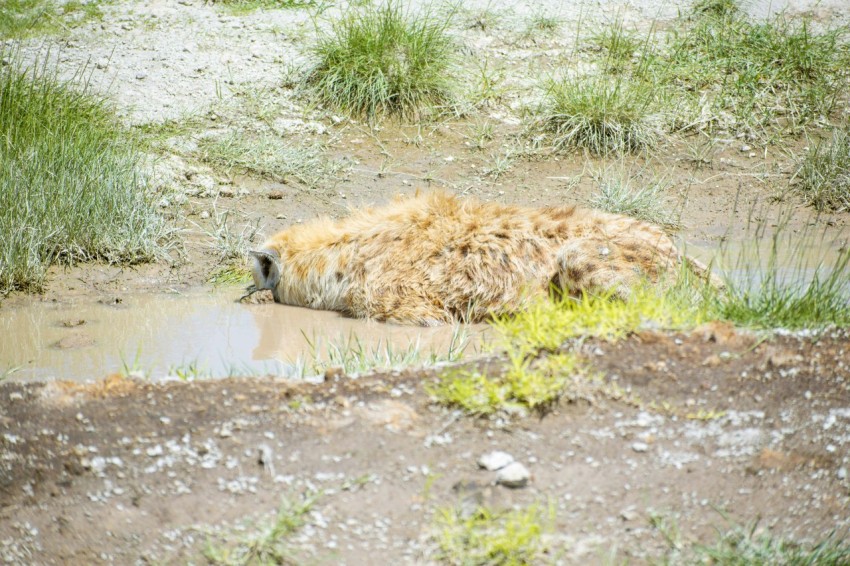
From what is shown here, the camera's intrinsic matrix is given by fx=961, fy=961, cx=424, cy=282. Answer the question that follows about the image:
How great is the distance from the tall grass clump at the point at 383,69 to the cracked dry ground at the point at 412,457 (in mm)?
6084

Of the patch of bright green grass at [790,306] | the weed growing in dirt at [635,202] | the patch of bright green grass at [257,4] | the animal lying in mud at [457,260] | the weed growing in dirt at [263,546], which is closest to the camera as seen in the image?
the weed growing in dirt at [263,546]

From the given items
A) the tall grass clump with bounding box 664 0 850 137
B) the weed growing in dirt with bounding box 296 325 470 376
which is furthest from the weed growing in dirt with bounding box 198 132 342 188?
the tall grass clump with bounding box 664 0 850 137

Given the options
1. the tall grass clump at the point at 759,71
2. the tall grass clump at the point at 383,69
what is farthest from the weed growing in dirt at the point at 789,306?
the tall grass clump at the point at 383,69

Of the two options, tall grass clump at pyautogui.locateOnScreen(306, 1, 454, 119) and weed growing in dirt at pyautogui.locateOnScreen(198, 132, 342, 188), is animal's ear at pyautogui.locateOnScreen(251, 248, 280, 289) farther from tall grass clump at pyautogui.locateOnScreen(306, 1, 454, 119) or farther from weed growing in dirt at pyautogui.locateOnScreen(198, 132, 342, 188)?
tall grass clump at pyautogui.locateOnScreen(306, 1, 454, 119)

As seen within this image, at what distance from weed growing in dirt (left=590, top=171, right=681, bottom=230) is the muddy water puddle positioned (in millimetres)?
2533

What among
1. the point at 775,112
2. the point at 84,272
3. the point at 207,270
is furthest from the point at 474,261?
the point at 775,112

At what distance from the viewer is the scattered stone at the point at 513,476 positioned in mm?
3385

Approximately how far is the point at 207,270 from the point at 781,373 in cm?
470

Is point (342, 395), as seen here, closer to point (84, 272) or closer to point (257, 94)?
point (84, 272)

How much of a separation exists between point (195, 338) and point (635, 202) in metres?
4.03

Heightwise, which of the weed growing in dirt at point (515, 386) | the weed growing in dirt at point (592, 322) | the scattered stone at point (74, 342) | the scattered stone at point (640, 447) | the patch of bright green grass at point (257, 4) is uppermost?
the patch of bright green grass at point (257, 4)

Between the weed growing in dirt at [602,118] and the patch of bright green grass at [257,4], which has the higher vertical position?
the patch of bright green grass at [257,4]

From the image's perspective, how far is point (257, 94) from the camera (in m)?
10.0

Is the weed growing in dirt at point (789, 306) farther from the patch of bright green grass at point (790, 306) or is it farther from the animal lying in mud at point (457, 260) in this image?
the animal lying in mud at point (457, 260)
